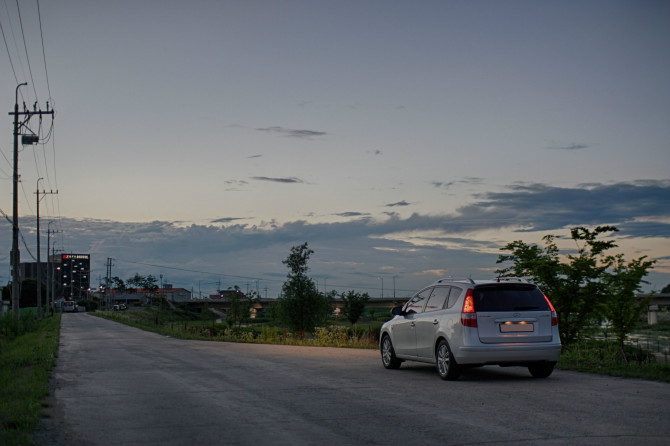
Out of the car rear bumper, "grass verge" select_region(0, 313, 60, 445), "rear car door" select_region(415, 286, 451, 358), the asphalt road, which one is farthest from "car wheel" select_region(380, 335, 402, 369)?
"grass verge" select_region(0, 313, 60, 445)

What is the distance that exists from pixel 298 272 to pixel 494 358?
26559 millimetres

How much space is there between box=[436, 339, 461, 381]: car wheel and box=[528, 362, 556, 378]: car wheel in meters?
1.53

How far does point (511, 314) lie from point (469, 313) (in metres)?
0.77

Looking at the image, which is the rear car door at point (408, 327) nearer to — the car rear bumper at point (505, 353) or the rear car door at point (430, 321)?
the rear car door at point (430, 321)

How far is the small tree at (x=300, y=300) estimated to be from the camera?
37.8m

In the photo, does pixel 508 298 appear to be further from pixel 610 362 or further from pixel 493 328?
pixel 610 362

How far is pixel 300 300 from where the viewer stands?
3784cm

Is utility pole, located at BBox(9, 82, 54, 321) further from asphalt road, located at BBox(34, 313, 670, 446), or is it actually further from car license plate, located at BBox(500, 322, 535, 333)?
car license plate, located at BBox(500, 322, 535, 333)

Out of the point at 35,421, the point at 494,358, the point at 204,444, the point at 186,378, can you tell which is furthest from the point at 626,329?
the point at 35,421

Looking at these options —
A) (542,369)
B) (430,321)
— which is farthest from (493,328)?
(430,321)

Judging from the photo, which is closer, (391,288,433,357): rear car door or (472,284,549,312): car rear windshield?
(472,284,549,312): car rear windshield

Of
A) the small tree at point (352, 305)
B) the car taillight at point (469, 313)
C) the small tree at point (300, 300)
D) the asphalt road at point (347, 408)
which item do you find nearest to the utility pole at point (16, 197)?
the small tree at point (300, 300)

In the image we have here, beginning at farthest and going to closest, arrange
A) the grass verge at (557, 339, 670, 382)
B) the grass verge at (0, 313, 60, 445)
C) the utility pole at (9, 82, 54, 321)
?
the utility pole at (9, 82, 54, 321), the grass verge at (557, 339, 670, 382), the grass verge at (0, 313, 60, 445)

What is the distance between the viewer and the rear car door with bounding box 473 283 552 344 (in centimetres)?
1233
